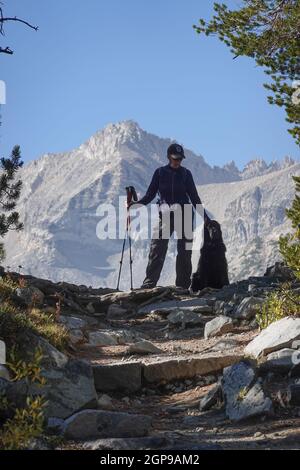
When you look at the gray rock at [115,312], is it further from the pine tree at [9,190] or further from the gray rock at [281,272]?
the pine tree at [9,190]

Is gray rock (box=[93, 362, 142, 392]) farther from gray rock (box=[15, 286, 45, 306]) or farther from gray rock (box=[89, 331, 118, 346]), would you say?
gray rock (box=[15, 286, 45, 306])

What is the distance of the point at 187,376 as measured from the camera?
956 centimetres

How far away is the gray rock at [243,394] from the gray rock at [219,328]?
4688 millimetres

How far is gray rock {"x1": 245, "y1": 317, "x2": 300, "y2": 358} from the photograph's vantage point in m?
9.53

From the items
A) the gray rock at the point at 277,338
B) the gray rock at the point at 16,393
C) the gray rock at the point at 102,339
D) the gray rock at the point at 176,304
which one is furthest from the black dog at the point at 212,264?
the gray rock at the point at 16,393

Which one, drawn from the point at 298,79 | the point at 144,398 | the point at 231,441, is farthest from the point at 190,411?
the point at 298,79

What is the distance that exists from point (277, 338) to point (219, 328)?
3.03 meters

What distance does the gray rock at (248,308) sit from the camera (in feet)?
43.5

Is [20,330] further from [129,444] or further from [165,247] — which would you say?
[165,247]

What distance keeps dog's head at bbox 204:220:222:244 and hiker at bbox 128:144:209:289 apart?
380 millimetres

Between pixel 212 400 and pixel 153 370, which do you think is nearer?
pixel 212 400

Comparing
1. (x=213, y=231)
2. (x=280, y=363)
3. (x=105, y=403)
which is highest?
Answer: (x=213, y=231)

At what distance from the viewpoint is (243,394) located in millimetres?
7410

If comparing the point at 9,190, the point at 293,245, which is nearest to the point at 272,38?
the point at 293,245
